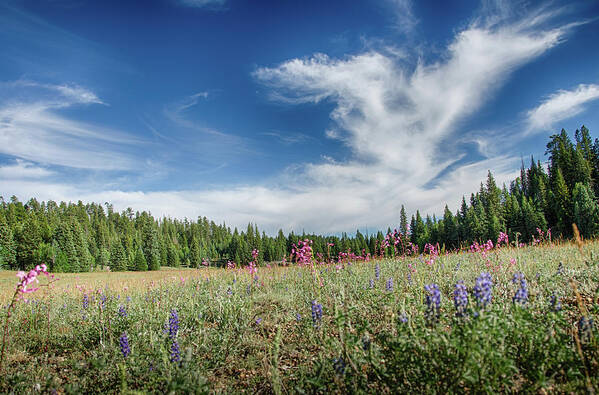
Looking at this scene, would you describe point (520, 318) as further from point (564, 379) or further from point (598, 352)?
point (598, 352)

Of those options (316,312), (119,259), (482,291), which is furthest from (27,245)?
(482,291)

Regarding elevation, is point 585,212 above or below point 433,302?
above

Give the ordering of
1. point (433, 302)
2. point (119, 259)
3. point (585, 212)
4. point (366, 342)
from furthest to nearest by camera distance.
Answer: point (119, 259) → point (585, 212) → point (366, 342) → point (433, 302)

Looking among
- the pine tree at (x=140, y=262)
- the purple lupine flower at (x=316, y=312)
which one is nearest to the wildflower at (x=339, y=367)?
the purple lupine flower at (x=316, y=312)

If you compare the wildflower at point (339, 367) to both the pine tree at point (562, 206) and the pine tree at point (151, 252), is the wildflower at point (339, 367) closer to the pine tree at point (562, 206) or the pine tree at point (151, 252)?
the pine tree at point (562, 206)

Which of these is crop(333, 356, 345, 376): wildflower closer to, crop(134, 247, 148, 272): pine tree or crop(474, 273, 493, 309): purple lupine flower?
crop(474, 273, 493, 309): purple lupine flower

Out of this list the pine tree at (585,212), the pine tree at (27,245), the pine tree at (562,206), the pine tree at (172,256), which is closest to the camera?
the pine tree at (585,212)

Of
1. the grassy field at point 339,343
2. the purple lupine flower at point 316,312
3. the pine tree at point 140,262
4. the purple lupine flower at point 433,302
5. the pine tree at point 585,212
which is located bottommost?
the pine tree at point 140,262

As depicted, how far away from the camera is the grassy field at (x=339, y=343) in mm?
2164

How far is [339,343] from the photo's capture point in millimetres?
3219

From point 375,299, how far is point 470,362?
9.68 feet

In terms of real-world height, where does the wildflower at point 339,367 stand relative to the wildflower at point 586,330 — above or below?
below

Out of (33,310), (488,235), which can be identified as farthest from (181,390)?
(488,235)

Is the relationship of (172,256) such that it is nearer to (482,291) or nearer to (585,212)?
(482,291)
